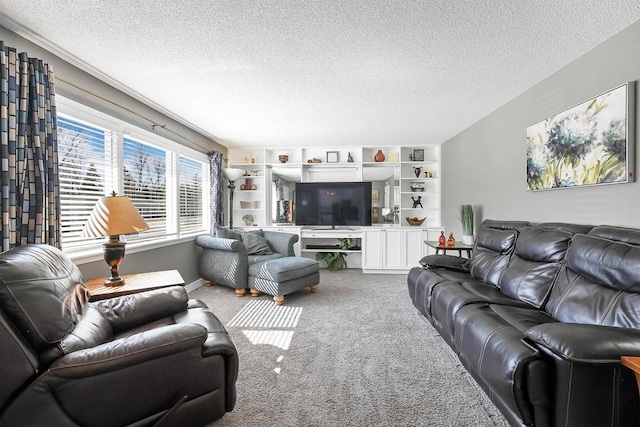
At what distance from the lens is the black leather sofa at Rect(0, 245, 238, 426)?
107 centimetres

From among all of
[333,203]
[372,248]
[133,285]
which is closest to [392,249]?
[372,248]

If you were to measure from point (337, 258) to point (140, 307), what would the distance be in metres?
3.69

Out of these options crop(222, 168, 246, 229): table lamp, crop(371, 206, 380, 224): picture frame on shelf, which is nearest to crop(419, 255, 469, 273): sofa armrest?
crop(371, 206, 380, 224): picture frame on shelf

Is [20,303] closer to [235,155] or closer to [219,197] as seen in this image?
[219,197]

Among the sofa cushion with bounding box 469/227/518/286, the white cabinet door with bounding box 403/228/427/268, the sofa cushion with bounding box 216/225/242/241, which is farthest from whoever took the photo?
the white cabinet door with bounding box 403/228/427/268

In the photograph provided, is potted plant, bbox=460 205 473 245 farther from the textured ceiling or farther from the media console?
the textured ceiling

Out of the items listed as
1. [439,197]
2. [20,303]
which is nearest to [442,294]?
[20,303]

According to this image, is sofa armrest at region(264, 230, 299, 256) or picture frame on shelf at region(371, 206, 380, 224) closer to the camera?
sofa armrest at region(264, 230, 299, 256)

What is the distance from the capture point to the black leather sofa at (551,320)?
3.76 ft

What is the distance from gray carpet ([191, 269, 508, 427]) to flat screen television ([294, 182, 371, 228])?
Result: 1.99m

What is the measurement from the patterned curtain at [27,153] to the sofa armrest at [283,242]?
8.85 ft

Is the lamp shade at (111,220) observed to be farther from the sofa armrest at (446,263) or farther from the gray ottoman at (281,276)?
the sofa armrest at (446,263)

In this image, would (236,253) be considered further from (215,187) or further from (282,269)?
(215,187)

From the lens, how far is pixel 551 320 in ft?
6.08
